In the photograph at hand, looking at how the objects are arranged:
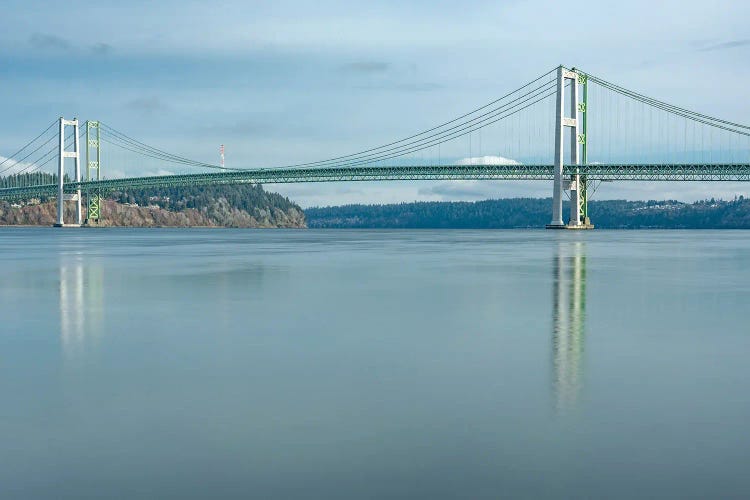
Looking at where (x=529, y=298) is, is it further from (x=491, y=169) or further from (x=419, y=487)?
(x=491, y=169)

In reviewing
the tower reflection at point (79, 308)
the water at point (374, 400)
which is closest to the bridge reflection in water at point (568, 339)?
the water at point (374, 400)

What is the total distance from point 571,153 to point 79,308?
7824 centimetres

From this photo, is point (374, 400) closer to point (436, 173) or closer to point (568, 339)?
point (568, 339)

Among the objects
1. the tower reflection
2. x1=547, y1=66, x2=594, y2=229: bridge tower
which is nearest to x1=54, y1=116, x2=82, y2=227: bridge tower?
x1=547, y1=66, x2=594, y2=229: bridge tower

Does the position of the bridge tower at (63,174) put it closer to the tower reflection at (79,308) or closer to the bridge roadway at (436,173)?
the bridge roadway at (436,173)

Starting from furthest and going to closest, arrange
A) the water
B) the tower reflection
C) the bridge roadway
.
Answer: the bridge roadway
the tower reflection
the water

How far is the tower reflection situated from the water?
4.1 inches

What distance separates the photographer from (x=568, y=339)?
10.2 meters

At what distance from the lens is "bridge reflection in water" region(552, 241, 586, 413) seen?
272 inches

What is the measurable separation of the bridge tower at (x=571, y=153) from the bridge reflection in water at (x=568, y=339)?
206 ft

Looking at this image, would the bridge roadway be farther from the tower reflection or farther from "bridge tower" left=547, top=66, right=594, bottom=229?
the tower reflection

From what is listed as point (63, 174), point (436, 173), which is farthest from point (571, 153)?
point (63, 174)

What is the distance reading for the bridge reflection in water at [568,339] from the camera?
22.6 ft

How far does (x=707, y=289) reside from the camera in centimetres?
1825
